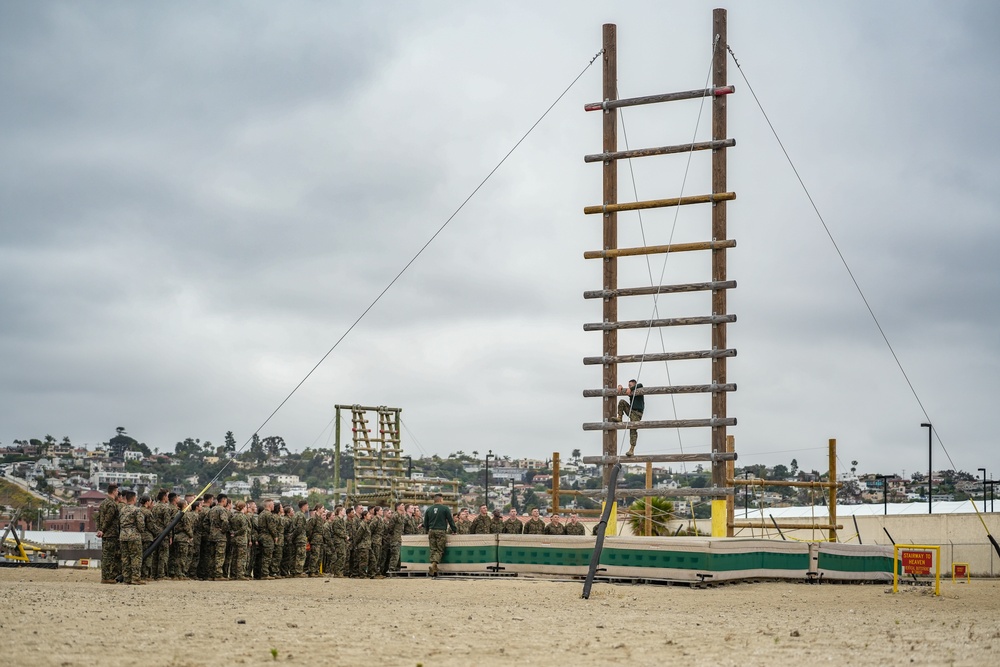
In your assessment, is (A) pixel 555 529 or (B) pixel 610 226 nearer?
(A) pixel 555 529

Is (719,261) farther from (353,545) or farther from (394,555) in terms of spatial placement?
(353,545)

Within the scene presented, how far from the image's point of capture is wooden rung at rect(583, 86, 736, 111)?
23.2m

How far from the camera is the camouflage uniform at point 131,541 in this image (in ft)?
61.1

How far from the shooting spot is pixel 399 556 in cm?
2422

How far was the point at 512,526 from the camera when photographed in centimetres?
2438

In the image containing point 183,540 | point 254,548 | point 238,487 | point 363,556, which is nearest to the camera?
point 183,540

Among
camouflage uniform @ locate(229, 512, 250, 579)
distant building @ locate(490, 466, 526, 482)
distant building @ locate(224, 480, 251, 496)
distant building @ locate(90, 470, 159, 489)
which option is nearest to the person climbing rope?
camouflage uniform @ locate(229, 512, 250, 579)

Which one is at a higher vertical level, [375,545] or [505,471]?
[375,545]

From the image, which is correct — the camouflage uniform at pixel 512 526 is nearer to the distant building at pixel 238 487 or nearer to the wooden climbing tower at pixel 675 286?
the wooden climbing tower at pixel 675 286

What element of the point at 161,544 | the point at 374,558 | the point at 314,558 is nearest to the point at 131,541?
the point at 161,544

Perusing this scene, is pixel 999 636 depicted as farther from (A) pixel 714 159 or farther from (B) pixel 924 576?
(B) pixel 924 576

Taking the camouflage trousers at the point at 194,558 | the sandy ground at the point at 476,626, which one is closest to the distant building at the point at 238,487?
the camouflage trousers at the point at 194,558

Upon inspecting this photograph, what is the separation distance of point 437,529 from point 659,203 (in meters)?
7.35

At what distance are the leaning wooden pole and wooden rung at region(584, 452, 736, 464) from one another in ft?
0.66
